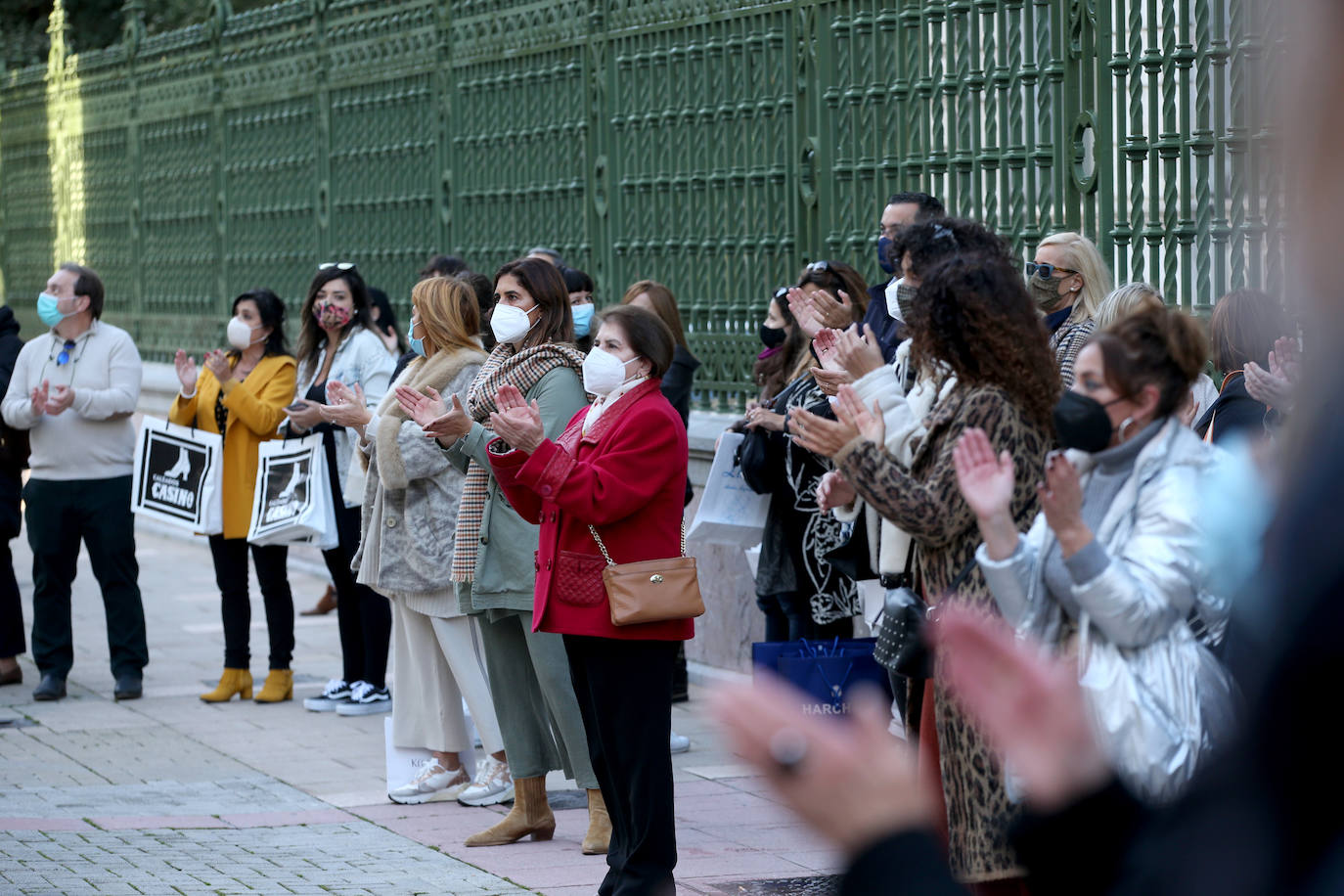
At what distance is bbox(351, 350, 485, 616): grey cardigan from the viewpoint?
24.4ft

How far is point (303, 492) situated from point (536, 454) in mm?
3968

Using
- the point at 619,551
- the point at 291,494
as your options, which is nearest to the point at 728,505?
the point at 619,551

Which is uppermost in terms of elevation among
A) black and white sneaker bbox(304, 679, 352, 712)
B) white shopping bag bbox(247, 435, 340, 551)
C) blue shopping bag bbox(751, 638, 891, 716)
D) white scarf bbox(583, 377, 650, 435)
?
white scarf bbox(583, 377, 650, 435)

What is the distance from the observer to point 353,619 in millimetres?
9461

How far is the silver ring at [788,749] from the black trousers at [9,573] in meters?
9.52

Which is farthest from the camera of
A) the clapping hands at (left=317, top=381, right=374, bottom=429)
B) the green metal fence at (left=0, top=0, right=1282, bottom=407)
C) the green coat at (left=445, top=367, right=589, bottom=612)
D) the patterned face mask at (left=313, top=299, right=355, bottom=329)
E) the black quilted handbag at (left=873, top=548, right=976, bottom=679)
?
the patterned face mask at (left=313, top=299, right=355, bottom=329)

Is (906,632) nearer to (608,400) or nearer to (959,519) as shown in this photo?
(959,519)

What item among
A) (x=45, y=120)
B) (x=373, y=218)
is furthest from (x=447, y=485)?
(x=45, y=120)

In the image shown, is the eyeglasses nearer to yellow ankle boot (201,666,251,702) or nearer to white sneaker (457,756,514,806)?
white sneaker (457,756,514,806)

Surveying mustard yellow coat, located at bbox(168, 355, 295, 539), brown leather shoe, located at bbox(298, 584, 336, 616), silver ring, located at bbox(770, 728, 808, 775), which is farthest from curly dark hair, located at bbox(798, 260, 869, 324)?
brown leather shoe, located at bbox(298, 584, 336, 616)

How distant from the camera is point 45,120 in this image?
21875mm

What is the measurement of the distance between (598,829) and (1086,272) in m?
2.72

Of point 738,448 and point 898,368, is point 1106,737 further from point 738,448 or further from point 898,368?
point 738,448

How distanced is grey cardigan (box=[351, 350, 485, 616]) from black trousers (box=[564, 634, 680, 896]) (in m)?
1.98
